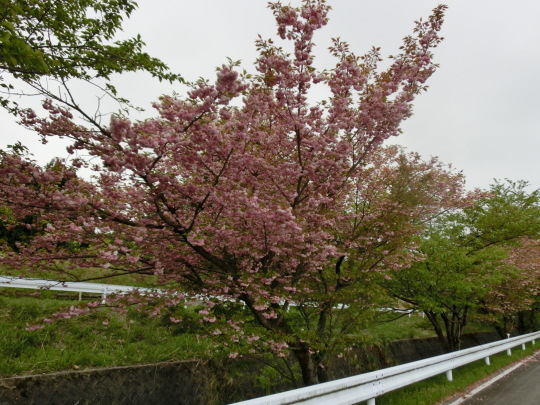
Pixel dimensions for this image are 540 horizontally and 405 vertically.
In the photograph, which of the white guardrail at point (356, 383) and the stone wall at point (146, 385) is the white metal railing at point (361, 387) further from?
the stone wall at point (146, 385)

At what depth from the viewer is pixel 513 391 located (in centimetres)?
754

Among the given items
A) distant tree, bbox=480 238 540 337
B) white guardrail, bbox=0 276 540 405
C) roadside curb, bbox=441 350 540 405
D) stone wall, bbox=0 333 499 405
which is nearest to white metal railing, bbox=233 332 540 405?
white guardrail, bbox=0 276 540 405

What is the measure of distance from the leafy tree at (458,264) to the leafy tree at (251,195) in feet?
10.7

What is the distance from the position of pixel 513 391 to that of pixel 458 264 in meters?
3.45

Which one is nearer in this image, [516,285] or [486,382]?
[486,382]

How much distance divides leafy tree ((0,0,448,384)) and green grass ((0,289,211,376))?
3.97 feet

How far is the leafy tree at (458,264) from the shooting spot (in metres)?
9.74

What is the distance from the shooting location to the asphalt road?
6.57m

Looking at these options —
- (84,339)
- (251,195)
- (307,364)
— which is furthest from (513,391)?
(84,339)

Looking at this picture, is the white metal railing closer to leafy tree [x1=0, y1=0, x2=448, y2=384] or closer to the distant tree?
leafy tree [x1=0, y1=0, x2=448, y2=384]

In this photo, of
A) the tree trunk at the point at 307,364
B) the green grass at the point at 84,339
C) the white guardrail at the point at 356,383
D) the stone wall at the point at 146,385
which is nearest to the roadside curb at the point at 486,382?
the white guardrail at the point at 356,383

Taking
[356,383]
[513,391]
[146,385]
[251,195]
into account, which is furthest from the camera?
[513,391]

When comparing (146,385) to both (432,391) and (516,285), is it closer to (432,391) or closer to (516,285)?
(432,391)

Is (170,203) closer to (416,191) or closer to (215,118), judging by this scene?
(215,118)
